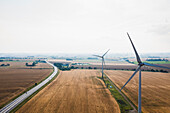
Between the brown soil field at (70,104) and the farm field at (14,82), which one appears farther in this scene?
the farm field at (14,82)

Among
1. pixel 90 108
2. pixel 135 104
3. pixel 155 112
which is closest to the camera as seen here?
pixel 155 112

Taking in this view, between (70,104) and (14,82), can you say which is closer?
(70,104)

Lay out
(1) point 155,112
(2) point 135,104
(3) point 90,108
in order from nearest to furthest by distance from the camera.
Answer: (1) point 155,112
(3) point 90,108
(2) point 135,104

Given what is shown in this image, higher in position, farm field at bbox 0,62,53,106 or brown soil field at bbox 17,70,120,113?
farm field at bbox 0,62,53,106

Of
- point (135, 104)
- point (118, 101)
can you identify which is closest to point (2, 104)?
point (118, 101)

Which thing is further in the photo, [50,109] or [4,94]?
[4,94]

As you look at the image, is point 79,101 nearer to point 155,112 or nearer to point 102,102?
point 102,102

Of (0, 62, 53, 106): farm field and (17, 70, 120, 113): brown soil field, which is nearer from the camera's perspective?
(17, 70, 120, 113): brown soil field

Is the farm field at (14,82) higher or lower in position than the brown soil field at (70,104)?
higher

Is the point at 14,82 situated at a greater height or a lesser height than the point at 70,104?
greater
